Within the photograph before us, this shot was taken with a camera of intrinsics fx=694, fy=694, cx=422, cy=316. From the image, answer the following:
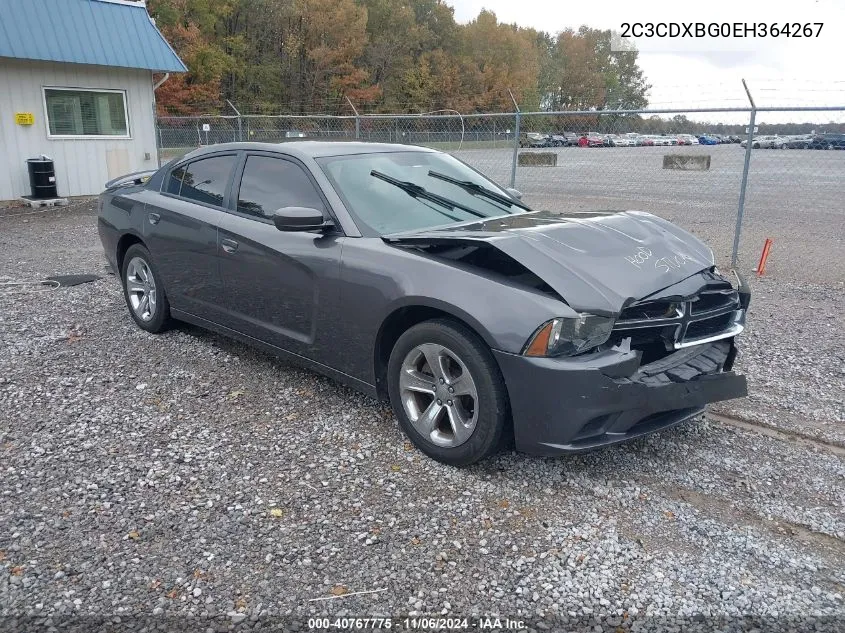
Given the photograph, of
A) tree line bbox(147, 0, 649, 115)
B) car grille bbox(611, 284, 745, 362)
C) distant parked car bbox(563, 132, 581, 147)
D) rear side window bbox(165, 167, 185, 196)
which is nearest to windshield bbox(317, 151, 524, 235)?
car grille bbox(611, 284, 745, 362)

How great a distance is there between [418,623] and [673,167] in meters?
13.1

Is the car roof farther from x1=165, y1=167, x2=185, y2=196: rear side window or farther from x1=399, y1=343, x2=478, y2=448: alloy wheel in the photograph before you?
x1=399, y1=343, x2=478, y2=448: alloy wheel

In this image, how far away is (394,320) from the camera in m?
3.71

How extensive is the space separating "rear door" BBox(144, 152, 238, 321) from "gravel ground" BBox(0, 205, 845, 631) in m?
0.60

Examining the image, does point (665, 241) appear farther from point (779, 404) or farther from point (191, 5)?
point (191, 5)

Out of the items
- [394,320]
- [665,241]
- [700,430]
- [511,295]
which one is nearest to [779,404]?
[700,430]

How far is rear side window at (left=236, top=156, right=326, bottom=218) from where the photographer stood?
4.25m

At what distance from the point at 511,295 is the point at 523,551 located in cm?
113

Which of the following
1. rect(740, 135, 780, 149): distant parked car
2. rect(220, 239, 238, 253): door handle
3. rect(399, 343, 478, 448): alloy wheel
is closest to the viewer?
rect(399, 343, 478, 448): alloy wheel

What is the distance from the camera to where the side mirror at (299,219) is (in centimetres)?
382

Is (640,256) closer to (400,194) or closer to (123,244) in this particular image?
(400,194)

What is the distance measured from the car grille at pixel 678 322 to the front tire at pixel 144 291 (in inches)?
144

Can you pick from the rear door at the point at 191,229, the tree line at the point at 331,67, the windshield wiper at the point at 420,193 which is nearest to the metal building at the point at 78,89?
the rear door at the point at 191,229

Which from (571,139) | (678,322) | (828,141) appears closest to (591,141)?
(571,139)
